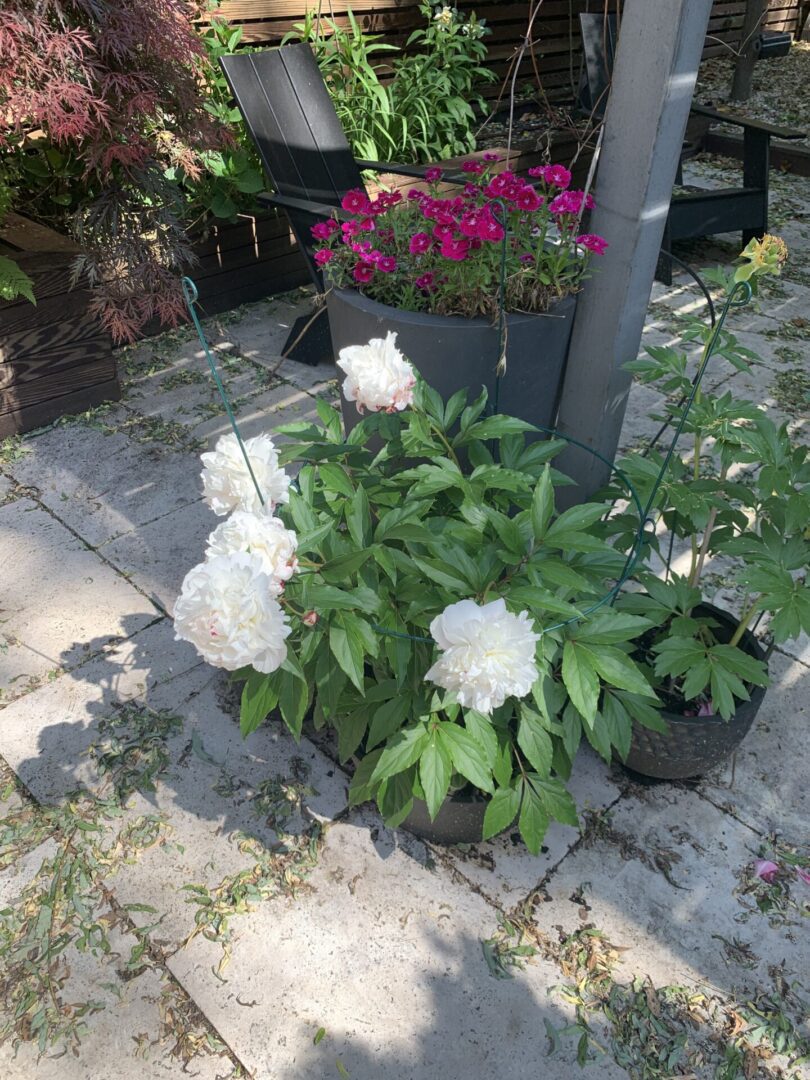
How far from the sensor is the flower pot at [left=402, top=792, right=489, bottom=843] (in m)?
1.50

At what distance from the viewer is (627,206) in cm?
177

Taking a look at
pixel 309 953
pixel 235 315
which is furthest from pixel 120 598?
pixel 235 315

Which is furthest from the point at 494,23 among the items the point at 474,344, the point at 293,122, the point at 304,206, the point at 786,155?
the point at 474,344

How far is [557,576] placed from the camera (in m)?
1.25

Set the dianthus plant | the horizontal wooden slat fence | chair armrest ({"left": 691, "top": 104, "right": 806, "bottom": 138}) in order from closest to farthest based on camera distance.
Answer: the dianthus plant → chair armrest ({"left": 691, "top": 104, "right": 806, "bottom": 138}) → the horizontal wooden slat fence

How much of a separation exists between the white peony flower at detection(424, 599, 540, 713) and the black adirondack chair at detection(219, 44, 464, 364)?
90.7 inches

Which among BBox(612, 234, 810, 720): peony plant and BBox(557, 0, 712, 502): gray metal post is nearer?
BBox(612, 234, 810, 720): peony plant

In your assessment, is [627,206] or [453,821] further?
[627,206]

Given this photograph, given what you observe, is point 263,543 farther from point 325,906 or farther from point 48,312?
point 48,312

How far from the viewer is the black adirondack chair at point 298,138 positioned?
3.11 m

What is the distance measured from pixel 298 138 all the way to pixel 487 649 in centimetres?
296

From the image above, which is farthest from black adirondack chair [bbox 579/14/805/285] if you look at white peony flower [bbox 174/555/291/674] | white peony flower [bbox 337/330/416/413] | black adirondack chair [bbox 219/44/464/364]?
white peony flower [bbox 174/555/291/674]

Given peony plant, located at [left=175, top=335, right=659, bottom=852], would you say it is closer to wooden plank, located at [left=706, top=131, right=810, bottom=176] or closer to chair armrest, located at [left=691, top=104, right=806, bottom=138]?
chair armrest, located at [left=691, top=104, right=806, bottom=138]

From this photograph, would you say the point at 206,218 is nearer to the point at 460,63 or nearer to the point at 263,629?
the point at 460,63
